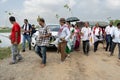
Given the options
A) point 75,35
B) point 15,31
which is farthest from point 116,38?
point 15,31

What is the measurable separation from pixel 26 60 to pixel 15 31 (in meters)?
1.90

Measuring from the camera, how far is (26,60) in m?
13.1

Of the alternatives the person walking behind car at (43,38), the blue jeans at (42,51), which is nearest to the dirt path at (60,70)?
the blue jeans at (42,51)

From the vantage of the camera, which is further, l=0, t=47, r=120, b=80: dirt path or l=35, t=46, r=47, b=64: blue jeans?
l=35, t=46, r=47, b=64: blue jeans

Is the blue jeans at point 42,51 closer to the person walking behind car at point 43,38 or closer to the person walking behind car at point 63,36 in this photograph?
the person walking behind car at point 43,38

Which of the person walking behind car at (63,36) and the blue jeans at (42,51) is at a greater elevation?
the person walking behind car at (63,36)

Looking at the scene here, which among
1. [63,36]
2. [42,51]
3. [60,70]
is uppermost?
[63,36]

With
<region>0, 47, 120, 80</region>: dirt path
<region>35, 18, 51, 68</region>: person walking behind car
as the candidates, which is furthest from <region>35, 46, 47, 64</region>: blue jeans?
<region>0, 47, 120, 80</region>: dirt path

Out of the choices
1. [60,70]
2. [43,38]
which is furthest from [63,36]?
[60,70]

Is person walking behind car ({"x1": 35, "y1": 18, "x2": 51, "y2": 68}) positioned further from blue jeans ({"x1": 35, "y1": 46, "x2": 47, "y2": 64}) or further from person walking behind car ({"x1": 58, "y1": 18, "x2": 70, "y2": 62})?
person walking behind car ({"x1": 58, "y1": 18, "x2": 70, "y2": 62})

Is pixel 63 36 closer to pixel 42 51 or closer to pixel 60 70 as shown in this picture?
pixel 42 51

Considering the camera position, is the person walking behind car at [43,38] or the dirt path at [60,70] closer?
the dirt path at [60,70]

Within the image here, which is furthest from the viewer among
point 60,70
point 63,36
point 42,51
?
point 63,36

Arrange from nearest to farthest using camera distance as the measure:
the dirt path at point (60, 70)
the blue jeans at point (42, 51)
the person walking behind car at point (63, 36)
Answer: the dirt path at point (60, 70)
the blue jeans at point (42, 51)
the person walking behind car at point (63, 36)
